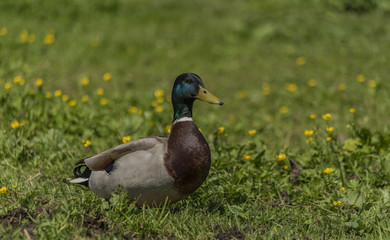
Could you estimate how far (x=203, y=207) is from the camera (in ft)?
13.4

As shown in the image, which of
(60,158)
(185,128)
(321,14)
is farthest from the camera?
(321,14)

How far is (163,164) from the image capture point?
146 inches

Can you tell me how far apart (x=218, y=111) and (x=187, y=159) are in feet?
12.0

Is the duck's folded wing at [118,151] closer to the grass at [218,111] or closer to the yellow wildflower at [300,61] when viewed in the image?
the grass at [218,111]

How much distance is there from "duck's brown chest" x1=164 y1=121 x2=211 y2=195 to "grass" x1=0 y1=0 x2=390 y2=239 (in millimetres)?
251

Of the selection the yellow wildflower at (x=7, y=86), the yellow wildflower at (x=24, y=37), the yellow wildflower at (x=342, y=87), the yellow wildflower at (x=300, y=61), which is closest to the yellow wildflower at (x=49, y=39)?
the yellow wildflower at (x=24, y=37)

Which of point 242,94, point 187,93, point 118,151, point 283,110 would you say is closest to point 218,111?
point 242,94

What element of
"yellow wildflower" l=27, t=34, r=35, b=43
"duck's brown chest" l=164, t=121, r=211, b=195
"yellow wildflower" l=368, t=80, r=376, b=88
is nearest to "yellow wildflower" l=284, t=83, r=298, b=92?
"yellow wildflower" l=368, t=80, r=376, b=88

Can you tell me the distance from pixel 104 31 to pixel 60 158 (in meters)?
5.14

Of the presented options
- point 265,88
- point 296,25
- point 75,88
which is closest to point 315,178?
point 265,88

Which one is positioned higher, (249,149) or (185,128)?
(185,128)

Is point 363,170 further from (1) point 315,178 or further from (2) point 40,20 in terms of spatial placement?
(2) point 40,20

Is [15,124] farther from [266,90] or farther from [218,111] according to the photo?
[266,90]

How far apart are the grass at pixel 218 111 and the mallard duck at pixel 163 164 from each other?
0.42ft
